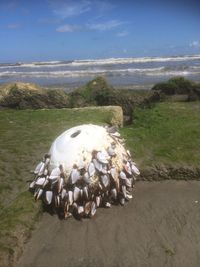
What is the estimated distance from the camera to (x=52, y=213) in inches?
148

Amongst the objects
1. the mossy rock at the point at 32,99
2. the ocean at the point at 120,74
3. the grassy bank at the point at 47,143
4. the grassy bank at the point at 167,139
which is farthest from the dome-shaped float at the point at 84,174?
the ocean at the point at 120,74

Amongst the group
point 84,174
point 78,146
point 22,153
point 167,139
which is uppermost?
point 78,146

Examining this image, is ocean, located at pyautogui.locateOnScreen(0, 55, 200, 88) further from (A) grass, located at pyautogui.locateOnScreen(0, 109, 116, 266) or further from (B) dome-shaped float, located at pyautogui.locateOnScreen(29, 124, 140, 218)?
(B) dome-shaped float, located at pyautogui.locateOnScreen(29, 124, 140, 218)

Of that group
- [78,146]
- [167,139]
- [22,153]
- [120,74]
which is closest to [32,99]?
[22,153]

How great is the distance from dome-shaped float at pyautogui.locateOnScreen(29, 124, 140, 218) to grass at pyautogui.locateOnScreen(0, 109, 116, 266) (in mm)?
222

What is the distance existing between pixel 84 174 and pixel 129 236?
2.07ft

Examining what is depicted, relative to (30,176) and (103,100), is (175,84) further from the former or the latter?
(30,176)

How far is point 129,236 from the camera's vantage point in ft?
11.2

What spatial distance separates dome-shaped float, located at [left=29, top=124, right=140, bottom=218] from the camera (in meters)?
3.62

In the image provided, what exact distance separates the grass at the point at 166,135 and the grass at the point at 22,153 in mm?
675

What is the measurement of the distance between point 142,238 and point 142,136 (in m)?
1.85

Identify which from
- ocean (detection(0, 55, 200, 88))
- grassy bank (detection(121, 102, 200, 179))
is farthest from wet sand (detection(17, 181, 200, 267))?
ocean (detection(0, 55, 200, 88))

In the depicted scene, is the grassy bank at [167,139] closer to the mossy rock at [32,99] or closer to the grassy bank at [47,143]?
the grassy bank at [47,143]

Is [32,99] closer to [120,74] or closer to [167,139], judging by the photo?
[167,139]
